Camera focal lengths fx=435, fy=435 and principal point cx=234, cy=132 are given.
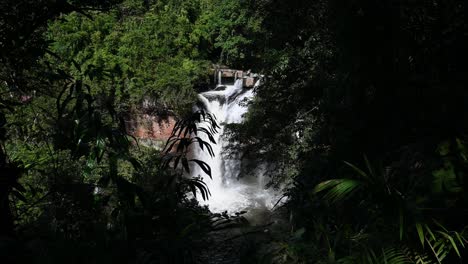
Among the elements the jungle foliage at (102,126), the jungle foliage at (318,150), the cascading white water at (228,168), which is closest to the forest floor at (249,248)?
the jungle foliage at (318,150)

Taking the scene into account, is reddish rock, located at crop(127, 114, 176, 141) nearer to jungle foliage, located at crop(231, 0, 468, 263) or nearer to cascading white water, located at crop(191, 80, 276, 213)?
cascading white water, located at crop(191, 80, 276, 213)

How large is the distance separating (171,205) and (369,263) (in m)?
1.48

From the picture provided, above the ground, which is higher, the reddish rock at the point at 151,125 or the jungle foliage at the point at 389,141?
the jungle foliage at the point at 389,141

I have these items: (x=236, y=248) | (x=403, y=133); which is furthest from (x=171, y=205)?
(x=403, y=133)

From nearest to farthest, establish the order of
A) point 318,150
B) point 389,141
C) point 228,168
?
point 389,141 → point 318,150 → point 228,168

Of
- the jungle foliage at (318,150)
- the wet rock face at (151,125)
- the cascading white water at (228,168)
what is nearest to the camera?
the jungle foliage at (318,150)

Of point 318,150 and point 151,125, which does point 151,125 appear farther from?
point 318,150

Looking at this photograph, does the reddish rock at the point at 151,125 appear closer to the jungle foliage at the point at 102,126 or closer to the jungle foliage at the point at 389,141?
the jungle foliage at the point at 102,126

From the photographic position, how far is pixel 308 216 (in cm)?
368

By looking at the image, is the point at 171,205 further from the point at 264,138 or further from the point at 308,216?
the point at 264,138

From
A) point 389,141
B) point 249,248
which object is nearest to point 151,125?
point 389,141

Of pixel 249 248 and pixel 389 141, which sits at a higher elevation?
pixel 389 141

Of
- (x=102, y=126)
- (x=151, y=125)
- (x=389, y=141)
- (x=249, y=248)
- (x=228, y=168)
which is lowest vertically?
(x=228, y=168)

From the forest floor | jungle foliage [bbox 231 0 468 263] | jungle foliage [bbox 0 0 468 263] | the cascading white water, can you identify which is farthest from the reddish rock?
the forest floor
